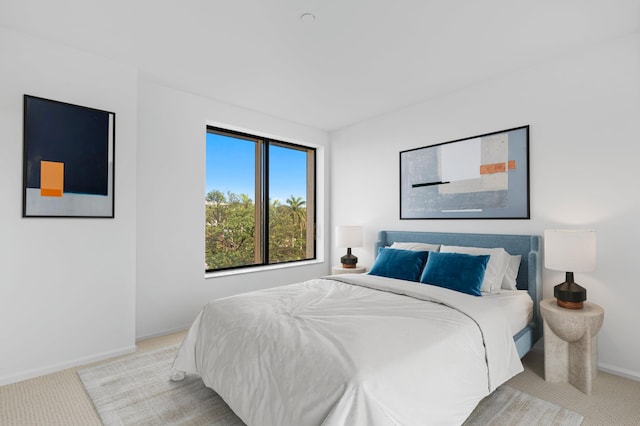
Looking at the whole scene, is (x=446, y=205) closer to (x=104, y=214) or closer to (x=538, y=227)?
(x=538, y=227)

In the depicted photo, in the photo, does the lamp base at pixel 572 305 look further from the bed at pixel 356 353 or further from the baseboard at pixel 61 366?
the baseboard at pixel 61 366

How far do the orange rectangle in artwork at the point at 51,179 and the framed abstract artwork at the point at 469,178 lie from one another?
11.4 ft

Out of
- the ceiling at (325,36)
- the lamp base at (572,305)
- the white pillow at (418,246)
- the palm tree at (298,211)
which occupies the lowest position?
the lamp base at (572,305)

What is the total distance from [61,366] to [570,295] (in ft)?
13.3

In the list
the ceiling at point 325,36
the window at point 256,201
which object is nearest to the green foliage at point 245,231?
the window at point 256,201

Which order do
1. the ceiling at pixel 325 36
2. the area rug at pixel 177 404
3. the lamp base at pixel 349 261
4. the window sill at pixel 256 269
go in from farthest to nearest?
the lamp base at pixel 349 261, the window sill at pixel 256 269, the ceiling at pixel 325 36, the area rug at pixel 177 404

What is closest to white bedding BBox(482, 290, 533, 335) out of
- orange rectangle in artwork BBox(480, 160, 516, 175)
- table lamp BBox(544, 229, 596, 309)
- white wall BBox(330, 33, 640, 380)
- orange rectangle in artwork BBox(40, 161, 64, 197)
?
table lamp BBox(544, 229, 596, 309)

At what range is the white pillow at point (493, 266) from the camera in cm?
266

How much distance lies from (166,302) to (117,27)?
2.57 meters

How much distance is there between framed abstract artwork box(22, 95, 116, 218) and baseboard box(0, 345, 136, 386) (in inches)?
47.9

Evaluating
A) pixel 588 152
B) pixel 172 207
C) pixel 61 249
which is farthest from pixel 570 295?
pixel 61 249

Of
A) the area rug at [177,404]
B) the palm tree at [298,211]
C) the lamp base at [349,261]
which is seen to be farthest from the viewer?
the palm tree at [298,211]

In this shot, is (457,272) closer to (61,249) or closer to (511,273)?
(511,273)

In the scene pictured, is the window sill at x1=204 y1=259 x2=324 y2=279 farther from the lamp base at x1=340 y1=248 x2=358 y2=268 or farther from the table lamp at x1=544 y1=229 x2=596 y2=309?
the table lamp at x1=544 y1=229 x2=596 y2=309
